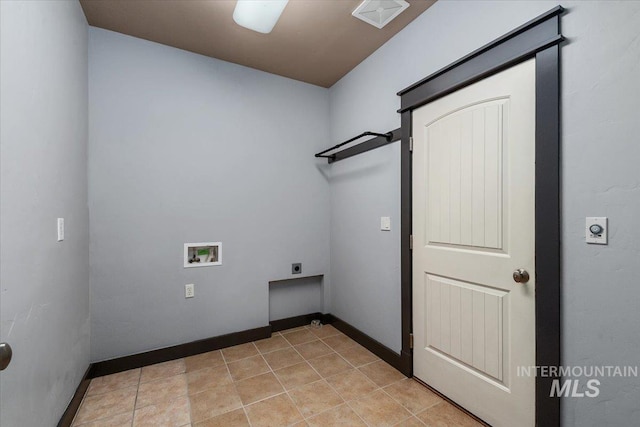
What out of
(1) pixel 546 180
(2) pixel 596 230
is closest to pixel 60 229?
(1) pixel 546 180

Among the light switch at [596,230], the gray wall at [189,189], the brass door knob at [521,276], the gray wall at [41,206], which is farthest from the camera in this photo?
the gray wall at [189,189]


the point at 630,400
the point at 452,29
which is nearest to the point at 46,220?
the point at 452,29

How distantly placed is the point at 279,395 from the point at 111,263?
164 cm

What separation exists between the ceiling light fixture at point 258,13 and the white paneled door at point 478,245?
3.99 ft

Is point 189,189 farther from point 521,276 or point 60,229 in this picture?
point 521,276

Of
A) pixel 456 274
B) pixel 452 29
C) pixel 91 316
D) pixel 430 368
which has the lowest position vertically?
pixel 430 368

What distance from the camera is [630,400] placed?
109cm

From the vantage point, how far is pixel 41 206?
131 cm

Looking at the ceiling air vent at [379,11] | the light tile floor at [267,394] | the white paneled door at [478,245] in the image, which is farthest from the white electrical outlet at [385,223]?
the ceiling air vent at [379,11]

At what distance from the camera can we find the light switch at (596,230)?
1153mm

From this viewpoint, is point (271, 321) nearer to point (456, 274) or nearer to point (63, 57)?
point (456, 274)

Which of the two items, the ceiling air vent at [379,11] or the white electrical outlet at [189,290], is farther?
the white electrical outlet at [189,290]

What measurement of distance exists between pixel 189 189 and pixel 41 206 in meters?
1.17

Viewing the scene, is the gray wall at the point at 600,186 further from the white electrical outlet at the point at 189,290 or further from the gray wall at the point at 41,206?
the white electrical outlet at the point at 189,290
